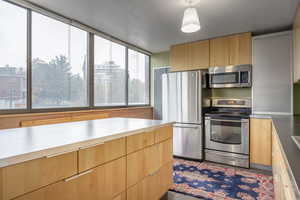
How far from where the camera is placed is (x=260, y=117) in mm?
2977

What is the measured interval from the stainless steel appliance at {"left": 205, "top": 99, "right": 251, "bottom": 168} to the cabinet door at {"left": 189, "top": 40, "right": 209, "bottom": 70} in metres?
1.01

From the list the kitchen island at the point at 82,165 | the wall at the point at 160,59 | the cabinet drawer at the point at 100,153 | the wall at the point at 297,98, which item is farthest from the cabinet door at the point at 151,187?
the wall at the point at 160,59

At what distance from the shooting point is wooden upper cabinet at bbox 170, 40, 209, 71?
366 cm

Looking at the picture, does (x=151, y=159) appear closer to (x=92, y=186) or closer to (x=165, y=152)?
(x=165, y=152)

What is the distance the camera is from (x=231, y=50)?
339 centimetres

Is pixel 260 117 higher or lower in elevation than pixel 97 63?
lower

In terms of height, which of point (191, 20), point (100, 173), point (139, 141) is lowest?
point (100, 173)

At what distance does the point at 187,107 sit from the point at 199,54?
1.14 meters

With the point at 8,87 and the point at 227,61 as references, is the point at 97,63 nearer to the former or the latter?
the point at 8,87

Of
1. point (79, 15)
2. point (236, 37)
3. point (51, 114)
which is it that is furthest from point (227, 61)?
point (51, 114)

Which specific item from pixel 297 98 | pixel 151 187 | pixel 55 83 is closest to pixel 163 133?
pixel 151 187

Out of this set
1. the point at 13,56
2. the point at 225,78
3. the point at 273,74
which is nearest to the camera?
the point at 13,56

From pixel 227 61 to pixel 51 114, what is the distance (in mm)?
3153

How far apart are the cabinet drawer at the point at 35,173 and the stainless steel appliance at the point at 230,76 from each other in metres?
3.15
